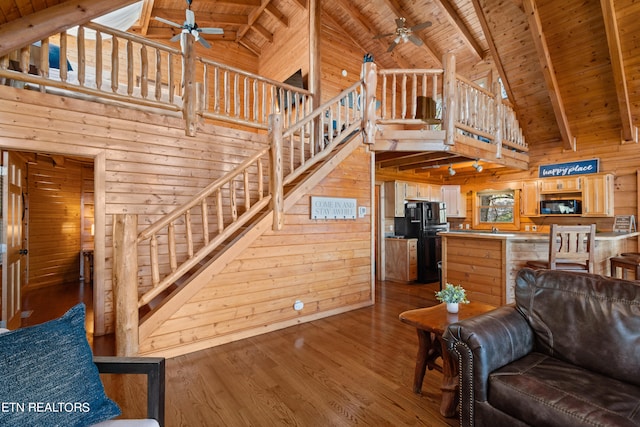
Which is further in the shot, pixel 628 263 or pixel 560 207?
pixel 560 207

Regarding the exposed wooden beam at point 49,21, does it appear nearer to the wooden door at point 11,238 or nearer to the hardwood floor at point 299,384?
the wooden door at point 11,238

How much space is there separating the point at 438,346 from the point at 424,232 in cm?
426

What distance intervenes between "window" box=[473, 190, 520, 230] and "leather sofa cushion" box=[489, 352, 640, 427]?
6.04 meters

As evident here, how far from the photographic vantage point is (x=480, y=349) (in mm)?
1698

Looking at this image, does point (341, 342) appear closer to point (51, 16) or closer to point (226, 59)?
point (51, 16)

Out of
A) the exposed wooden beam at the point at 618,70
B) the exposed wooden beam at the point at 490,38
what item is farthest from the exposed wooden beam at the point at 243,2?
the exposed wooden beam at the point at 618,70

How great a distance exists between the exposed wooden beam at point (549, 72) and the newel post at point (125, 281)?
6.02 m

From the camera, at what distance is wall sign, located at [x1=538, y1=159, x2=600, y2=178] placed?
19.3ft

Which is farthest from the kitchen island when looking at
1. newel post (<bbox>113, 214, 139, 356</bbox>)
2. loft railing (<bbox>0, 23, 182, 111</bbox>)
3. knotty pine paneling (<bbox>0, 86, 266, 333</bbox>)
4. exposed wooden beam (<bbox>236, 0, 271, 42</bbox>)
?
exposed wooden beam (<bbox>236, 0, 271, 42</bbox>)

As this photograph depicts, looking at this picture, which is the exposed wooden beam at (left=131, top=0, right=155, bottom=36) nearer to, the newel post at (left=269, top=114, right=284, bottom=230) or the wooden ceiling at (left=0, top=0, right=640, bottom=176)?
the wooden ceiling at (left=0, top=0, right=640, bottom=176)

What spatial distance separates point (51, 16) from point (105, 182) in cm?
166

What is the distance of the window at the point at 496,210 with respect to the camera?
701cm

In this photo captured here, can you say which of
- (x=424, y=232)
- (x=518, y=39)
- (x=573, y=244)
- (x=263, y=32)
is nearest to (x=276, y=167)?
(x=573, y=244)

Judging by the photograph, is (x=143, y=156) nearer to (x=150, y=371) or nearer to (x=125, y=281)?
(x=125, y=281)
